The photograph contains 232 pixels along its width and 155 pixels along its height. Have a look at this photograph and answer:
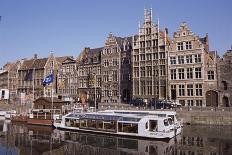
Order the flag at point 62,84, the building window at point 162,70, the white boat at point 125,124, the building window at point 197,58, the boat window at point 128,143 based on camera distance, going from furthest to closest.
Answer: the flag at point 62,84, the building window at point 162,70, the building window at point 197,58, the white boat at point 125,124, the boat window at point 128,143

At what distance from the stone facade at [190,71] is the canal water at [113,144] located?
572 inches

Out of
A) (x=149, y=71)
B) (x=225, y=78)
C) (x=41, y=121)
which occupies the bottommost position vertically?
(x=41, y=121)

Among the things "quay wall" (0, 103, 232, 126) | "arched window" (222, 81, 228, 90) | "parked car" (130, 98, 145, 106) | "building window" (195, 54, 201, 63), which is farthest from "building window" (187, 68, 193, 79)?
"quay wall" (0, 103, 232, 126)

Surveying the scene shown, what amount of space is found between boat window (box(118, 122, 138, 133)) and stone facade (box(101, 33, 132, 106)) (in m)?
26.5

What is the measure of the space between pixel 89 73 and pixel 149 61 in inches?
729

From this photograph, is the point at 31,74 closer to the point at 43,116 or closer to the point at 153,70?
the point at 43,116

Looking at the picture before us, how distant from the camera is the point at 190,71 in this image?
54.8m

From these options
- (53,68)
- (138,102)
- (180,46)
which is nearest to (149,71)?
(138,102)

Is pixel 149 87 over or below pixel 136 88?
over

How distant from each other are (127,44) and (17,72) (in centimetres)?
4241

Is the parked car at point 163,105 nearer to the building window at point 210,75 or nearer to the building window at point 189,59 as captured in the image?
the building window at point 210,75

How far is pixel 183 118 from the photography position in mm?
46312

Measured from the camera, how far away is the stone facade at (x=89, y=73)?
7112 centimetres

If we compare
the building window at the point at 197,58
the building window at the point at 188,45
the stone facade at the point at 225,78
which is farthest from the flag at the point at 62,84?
the stone facade at the point at 225,78
